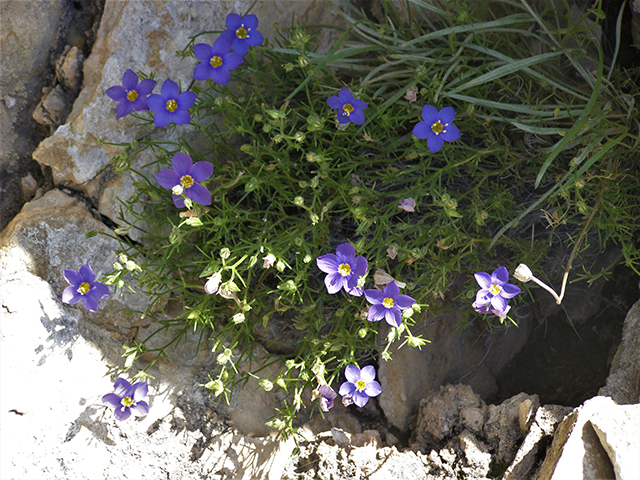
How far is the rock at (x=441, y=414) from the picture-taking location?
260 centimetres

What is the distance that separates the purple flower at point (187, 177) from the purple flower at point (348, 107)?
71cm

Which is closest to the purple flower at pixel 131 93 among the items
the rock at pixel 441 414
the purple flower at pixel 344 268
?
the purple flower at pixel 344 268

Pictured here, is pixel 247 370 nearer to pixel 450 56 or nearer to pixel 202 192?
pixel 202 192

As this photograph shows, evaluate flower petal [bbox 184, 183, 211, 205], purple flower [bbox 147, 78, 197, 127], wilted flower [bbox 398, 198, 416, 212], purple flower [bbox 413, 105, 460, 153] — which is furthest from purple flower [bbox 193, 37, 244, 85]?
wilted flower [bbox 398, 198, 416, 212]

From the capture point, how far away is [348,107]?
244 centimetres

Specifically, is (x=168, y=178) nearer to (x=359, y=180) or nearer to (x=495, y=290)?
(x=359, y=180)

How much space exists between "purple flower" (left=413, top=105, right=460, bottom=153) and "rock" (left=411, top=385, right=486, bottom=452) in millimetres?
1401

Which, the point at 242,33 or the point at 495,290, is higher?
the point at 242,33

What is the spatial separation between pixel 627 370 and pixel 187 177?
2.35 metres

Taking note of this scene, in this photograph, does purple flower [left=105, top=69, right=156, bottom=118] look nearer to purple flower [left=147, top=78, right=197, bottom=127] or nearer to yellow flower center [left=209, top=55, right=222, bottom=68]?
purple flower [left=147, top=78, right=197, bottom=127]

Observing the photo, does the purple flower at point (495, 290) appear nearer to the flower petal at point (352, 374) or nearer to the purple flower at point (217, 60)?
the flower petal at point (352, 374)

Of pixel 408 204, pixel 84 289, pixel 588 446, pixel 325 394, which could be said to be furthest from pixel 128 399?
pixel 588 446

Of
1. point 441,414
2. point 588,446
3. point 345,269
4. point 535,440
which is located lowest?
point 441,414

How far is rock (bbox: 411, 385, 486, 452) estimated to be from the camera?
8.54 ft
